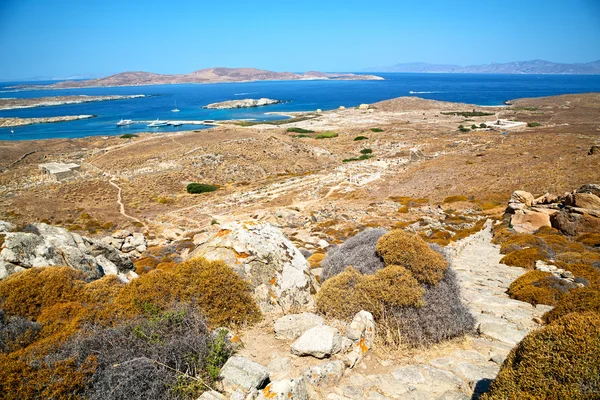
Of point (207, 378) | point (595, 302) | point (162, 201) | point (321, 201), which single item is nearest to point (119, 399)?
point (207, 378)

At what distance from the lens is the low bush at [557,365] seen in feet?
11.1

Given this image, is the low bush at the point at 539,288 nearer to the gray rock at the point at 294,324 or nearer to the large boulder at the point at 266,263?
the large boulder at the point at 266,263

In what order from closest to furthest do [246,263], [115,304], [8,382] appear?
[8,382]
[115,304]
[246,263]

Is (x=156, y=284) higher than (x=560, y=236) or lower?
higher

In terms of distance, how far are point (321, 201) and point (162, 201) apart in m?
19.2

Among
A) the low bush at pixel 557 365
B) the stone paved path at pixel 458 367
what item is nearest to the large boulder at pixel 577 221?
the stone paved path at pixel 458 367

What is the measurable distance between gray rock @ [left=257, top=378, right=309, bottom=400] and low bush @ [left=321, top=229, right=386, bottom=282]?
14.2 feet

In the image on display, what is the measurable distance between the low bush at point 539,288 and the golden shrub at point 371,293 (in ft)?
14.5

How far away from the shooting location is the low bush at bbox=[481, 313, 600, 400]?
3381mm

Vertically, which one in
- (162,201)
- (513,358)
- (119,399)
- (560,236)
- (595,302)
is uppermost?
(513,358)

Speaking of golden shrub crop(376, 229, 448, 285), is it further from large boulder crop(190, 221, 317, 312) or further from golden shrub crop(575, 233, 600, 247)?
golden shrub crop(575, 233, 600, 247)

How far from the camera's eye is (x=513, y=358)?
13.6 feet

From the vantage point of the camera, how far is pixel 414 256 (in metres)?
7.74

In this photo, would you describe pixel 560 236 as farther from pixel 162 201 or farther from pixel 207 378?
pixel 162 201
